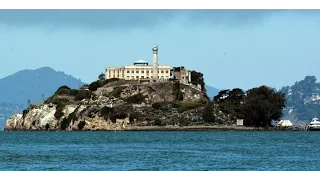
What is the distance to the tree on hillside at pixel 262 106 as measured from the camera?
16250cm

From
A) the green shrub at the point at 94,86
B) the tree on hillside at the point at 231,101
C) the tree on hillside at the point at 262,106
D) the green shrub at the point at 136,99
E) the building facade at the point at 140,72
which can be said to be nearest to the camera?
the tree on hillside at the point at 262,106

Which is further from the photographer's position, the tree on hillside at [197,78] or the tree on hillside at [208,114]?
the tree on hillside at [197,78]

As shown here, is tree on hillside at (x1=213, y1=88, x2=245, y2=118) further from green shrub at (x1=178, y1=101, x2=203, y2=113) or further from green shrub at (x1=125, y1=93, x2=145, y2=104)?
green shrub at (x1=125, y1=93, x2=145, y2=104)

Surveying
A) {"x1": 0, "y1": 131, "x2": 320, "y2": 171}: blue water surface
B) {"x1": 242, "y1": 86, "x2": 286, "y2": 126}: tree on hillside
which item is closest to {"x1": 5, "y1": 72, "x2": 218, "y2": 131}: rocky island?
{"x1": 242, "y1": 86, "x2": 286, "y2": 126}: tree on hillside

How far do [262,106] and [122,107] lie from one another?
2880cm

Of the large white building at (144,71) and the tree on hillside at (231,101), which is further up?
the large white building at (144,71)

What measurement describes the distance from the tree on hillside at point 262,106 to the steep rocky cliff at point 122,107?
32.3 feet

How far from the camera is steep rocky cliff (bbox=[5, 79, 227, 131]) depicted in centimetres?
16288

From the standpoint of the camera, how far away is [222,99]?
577 ft

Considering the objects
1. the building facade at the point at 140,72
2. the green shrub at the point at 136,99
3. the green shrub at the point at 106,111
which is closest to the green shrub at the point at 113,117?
the green shrub at the point at 106,111

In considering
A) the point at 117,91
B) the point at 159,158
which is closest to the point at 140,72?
the point at 117,91

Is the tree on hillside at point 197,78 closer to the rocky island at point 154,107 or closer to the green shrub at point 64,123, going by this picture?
the rocky island at point 154,107

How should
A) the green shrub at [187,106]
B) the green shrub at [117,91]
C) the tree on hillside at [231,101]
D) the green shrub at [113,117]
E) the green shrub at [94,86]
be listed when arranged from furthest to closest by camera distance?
the green shrub at [94,86] < the green shrub at [117,91] < the tree on hillside at [231,101] < the green shrub at [187,106] < the green shrub at [113,117]

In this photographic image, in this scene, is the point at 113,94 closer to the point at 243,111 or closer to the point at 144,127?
the point at 144,127
